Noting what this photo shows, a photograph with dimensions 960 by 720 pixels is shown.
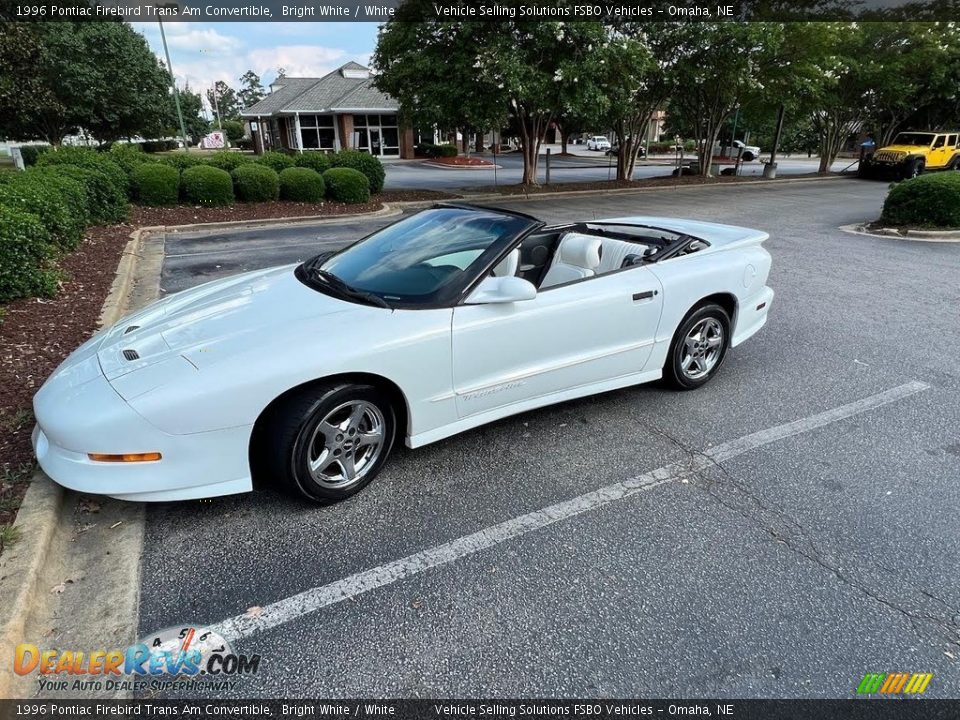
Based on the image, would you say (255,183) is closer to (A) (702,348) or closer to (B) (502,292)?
(A) (702,348)

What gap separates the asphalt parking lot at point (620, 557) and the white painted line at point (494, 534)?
13mm

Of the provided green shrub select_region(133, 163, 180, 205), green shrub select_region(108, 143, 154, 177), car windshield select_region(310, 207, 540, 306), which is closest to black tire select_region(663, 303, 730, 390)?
car windshield select_region(310, 207, 540, 306)

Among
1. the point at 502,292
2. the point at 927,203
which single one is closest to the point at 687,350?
the point at 502,292

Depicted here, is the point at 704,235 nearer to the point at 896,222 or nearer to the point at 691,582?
the point at 691,582

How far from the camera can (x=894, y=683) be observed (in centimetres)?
201

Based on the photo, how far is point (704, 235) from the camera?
4.39m

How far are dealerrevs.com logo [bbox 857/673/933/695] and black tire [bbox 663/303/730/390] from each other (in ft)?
7.52

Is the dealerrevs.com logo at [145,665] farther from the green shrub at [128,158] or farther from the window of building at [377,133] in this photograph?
the window of building at [377,133]

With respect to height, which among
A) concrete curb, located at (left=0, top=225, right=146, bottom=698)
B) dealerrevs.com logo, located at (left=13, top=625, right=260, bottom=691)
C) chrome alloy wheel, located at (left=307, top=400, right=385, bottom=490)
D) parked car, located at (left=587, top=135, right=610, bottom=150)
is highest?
chrome alloy wheel, located at (left=307, top=400, right=385, bottom=490)

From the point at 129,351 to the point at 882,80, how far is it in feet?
99.4

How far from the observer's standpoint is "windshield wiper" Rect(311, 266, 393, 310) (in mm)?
3018

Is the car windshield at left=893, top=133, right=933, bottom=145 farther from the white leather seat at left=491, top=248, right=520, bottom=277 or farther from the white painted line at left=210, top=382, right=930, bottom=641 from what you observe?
the white leather seat at left=491, top=248, right=520, bottom=277

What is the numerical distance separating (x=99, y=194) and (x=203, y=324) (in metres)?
9.93

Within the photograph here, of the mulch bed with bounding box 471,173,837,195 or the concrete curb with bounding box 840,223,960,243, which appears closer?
the concrete curb with bounding box 840,223,960,243
